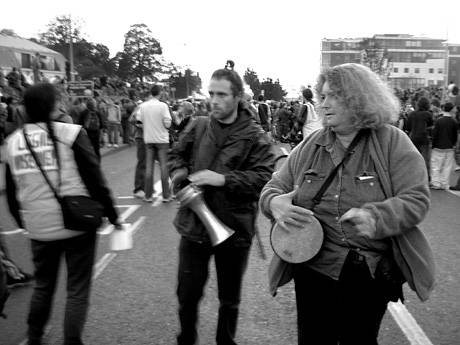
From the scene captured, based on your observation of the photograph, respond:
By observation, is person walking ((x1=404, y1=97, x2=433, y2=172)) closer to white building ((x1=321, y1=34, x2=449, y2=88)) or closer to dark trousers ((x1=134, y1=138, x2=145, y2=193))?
dark trousers ((x1=134, y1=138, x2=145, y2=193))

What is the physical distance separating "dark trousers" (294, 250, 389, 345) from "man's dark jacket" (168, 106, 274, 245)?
83cm

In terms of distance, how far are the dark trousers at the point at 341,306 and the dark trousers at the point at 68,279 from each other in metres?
1.45

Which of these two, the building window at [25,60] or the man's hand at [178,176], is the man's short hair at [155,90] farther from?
the building window at [25,60]

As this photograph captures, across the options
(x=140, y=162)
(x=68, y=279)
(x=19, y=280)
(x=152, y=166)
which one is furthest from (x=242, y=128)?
(x=140, y=162)

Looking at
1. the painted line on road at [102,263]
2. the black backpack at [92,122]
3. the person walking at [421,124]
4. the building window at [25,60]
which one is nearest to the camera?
the painted line on road at [102,263]

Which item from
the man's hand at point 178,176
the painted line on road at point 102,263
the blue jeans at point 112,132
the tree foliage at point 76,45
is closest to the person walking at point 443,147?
the painted line on road at point 102,263

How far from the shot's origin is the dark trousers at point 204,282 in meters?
3.37

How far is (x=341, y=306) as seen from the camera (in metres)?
2.51

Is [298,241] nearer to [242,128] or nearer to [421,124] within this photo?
[242,128]

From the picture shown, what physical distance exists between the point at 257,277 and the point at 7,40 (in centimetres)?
5360

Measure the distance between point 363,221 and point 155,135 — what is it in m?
7.30

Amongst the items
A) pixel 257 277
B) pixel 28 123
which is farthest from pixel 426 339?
pixel 28 123

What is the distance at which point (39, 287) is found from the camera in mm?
3482

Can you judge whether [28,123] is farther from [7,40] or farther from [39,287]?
[7,40]
